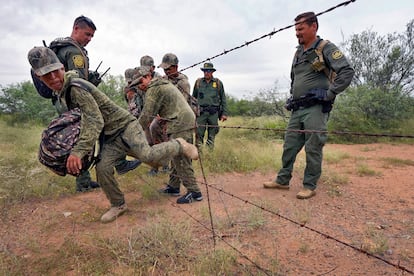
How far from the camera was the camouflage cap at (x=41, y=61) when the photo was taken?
8.04 ft

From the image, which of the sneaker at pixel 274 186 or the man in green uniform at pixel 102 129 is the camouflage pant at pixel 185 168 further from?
the sneaker at pixel 274 186

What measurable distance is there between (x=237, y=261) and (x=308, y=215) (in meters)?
1.17

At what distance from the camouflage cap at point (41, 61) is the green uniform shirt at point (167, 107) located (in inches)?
46.3

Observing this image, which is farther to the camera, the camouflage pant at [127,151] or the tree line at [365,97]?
the tree line at [365,97]

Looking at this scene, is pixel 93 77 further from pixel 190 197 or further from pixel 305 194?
pixel 305 194

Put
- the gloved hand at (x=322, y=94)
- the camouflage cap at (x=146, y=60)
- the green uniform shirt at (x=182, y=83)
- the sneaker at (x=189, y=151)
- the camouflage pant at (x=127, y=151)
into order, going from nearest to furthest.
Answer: the camouflage pant at (x=127, y=151)
the sneaker at (x=189, y=151)
the gloved hand at (x=322, y=94)
the camouflage cap at (x=146, y=60)
the green uniform shirt at (x=182, y=83)

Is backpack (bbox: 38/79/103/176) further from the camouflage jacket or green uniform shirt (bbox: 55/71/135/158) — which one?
the camouflage jacket

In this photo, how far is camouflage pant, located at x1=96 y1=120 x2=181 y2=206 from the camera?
3020 millimetres

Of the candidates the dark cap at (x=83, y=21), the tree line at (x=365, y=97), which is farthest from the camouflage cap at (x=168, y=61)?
the tree line at (x=365, y=97)

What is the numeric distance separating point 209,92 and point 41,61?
156 inches

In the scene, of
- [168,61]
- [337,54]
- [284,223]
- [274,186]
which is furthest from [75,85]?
[274,186]

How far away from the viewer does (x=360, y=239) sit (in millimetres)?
2635

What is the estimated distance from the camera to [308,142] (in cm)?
356

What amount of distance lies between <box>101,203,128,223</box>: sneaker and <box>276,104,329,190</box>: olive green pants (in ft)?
6.75
